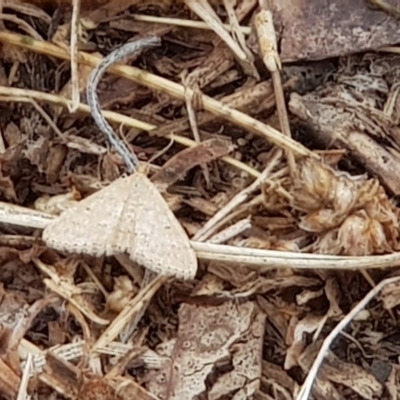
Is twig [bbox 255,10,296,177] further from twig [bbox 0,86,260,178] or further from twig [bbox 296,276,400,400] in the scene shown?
twig [bbox 296,276,400,400]

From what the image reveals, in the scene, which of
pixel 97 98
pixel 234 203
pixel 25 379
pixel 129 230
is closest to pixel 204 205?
pixel 234 203

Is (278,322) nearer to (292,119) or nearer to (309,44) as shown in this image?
(292,119)

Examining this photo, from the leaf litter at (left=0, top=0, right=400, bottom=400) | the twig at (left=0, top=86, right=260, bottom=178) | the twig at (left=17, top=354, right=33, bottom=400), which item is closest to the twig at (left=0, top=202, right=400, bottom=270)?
the leaf litter at (left=0, top=0, right=400, bottom=400)

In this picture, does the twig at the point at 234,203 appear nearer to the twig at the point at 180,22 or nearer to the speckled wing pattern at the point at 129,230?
the speckled wing pattern at the point at 129,230

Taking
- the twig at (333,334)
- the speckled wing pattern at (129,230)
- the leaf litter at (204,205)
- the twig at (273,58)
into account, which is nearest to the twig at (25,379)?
the leaf litter at (204,205)

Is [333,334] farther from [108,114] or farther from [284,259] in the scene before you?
[108,114]

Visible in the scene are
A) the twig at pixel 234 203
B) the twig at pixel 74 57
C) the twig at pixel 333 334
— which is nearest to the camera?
the twig at pixel 333 334

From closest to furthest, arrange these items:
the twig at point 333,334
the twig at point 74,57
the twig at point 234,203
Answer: the twig at point 333,334
the twig at point 234,203
the twig at point 74,57

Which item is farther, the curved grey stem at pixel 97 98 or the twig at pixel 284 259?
Answer: the curved grey stem at pixel 97 98
